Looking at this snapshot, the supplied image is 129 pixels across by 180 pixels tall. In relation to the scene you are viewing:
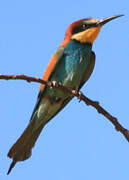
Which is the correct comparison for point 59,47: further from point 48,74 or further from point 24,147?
point 24,147

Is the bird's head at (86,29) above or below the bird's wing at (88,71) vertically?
above

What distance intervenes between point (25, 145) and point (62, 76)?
0.72 m

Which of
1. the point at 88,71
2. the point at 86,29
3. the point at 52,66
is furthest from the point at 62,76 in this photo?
the point at 86,29

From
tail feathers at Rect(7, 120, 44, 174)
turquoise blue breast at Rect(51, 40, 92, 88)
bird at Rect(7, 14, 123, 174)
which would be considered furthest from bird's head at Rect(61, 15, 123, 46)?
tail feathers at Rect(7, 120, 44, 174)

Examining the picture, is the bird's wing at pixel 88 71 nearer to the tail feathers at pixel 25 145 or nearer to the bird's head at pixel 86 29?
the bird's head at pixel 86 29

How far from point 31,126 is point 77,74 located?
0.64 meters

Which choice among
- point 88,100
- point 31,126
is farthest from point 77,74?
point 88,100

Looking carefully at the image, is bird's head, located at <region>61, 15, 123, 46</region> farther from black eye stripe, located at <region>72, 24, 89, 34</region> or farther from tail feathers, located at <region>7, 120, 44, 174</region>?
tail feathers, located at <region>7, 120, 44, 174</region>

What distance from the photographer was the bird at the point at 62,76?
3.33 meters

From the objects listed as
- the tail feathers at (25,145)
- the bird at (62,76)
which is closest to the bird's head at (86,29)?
the bird at (62,76)

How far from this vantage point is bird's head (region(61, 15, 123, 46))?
364 cm

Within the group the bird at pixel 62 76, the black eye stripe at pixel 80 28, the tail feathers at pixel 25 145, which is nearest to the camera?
the tail feathers at pixel 25 145

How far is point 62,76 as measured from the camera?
3391 mm

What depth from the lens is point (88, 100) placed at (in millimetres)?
2291
